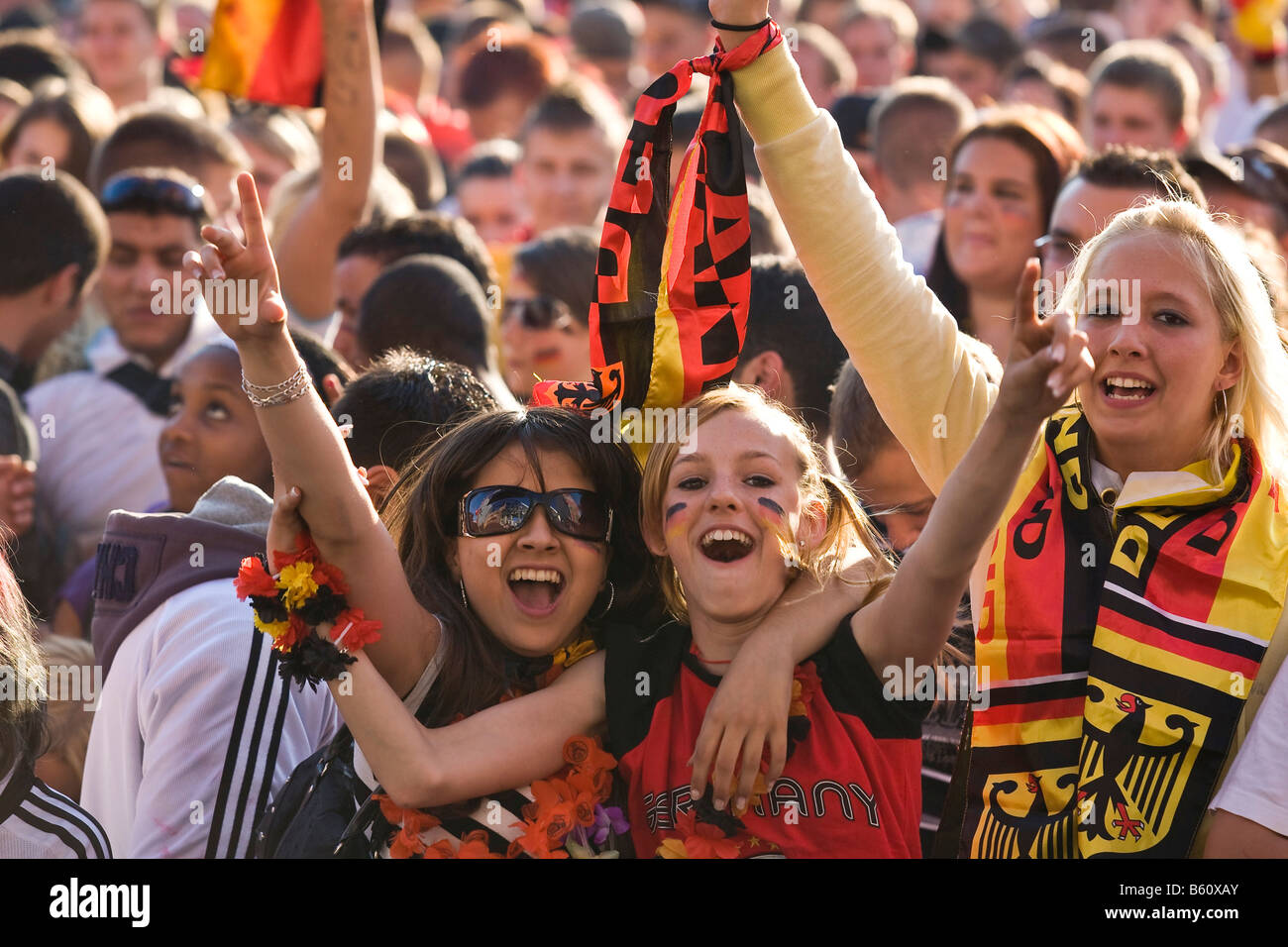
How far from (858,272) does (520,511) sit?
28.5 inches

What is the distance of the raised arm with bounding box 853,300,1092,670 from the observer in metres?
2.19

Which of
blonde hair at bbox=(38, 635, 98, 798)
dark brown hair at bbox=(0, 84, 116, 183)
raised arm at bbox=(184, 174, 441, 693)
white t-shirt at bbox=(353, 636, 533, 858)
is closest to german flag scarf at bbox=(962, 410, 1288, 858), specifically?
white t-shirt at bbox=(353, 636, 533, 858)

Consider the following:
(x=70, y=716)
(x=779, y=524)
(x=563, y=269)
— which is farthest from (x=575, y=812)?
(x=563, y=269)

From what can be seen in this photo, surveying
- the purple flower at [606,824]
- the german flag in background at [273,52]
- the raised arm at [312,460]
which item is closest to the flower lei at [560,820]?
the purple flower at [606,824]

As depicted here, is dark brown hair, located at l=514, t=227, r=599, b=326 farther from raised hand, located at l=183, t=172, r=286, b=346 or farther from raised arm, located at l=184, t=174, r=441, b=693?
raised hand, located at l=183, t=172, r=286, b=346

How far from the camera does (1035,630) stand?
258cm

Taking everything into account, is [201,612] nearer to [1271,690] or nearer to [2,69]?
[1271,690]

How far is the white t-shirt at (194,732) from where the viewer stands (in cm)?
278

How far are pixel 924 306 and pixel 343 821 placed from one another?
134 cm

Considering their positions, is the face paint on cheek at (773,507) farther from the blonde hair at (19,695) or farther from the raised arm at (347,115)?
the raised arm at (347,115)


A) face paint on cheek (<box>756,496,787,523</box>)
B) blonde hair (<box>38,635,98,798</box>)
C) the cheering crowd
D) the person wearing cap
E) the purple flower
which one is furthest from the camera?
the person wearing cap

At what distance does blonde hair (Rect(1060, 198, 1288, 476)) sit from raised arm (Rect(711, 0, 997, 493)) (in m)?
0.39

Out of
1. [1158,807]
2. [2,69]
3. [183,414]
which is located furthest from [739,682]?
[2,69]

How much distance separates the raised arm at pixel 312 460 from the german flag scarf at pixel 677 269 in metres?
0.57
